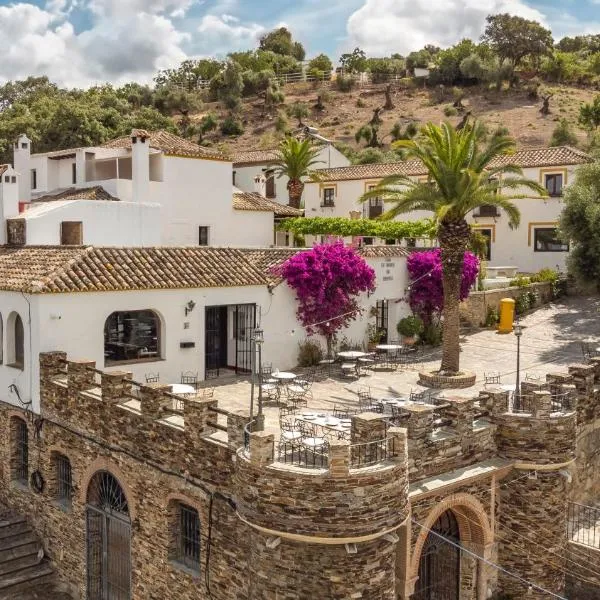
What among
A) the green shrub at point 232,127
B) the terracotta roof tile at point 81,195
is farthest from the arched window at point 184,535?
the green shrub at point 232,127

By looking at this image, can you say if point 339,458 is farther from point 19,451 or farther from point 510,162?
point 510,162

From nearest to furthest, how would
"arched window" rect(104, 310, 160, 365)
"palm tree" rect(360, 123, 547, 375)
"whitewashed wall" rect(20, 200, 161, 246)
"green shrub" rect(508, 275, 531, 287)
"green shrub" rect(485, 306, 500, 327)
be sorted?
"arched window" rect(104, 310, 160, 365)
"palm tree" rect(360, 123, 547, 375)
"whitewashed wall" rect(20, 200, 161, 246)
"green shrub" rect(485, 306, 500, 327)
"green shrub" rect(508, 275, 531, 287)

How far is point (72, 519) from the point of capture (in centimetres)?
1797

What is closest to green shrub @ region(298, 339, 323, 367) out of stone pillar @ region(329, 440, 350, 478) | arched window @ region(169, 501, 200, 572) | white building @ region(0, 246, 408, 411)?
white building @ region(0, 246, 408, 411)

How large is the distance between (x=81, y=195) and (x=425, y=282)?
15.0 meters

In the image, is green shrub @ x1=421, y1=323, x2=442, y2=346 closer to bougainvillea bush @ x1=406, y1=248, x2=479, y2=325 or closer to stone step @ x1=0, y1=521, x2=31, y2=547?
bougainvillea bush @ x1=406, y1=248, x2=479, y2=325

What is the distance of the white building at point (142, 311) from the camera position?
60.1ft

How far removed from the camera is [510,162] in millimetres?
41531

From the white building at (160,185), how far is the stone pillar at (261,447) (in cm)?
1647

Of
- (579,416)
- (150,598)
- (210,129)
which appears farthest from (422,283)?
(210,129)

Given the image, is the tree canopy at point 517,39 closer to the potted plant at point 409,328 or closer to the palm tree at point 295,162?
the palm tree at point 295,162

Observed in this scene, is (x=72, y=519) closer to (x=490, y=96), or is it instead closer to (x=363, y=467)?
(x=363, y=467)

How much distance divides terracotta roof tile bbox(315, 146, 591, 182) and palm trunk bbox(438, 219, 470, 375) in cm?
1704

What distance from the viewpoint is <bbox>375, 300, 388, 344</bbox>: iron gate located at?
2697 cm
